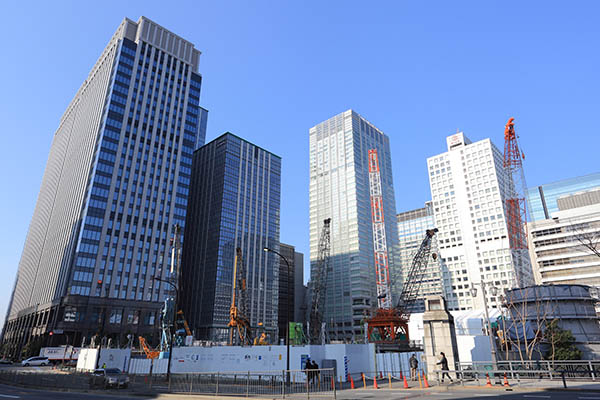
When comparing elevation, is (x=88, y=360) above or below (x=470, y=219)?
below

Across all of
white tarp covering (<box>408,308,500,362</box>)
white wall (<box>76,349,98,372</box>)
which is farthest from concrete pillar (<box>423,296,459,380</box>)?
white wall (<box>76,349,98,372</box>)

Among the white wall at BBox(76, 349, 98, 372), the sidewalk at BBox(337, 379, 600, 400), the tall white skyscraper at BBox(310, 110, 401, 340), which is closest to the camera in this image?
the sidewalk at BBox(337, 379, 600, 400)

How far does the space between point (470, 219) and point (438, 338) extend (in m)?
155

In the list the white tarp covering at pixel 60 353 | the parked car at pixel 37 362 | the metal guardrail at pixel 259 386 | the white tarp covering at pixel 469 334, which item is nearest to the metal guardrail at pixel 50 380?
the metal guardrail at pixel 259 386

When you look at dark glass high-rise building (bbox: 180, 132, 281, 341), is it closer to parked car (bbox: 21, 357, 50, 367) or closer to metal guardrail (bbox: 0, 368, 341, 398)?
parked car (bbox: 21, 357, 50, 367)

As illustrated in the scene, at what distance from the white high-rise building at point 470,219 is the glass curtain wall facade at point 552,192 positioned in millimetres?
39553

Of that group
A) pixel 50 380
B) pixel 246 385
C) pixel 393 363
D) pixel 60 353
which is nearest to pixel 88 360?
pixel 50 380

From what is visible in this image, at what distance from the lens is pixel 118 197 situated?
10869 cm

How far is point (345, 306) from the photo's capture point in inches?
6324

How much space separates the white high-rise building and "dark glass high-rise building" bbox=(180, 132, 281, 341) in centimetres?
8110

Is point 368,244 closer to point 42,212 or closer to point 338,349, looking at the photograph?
point 338,349

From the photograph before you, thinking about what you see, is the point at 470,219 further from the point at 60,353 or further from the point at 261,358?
the point at 60,353

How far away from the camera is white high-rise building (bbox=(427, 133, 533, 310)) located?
155250 mm

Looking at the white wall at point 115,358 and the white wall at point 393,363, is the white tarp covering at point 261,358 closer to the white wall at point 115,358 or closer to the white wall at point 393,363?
the white wall at point 393,363
